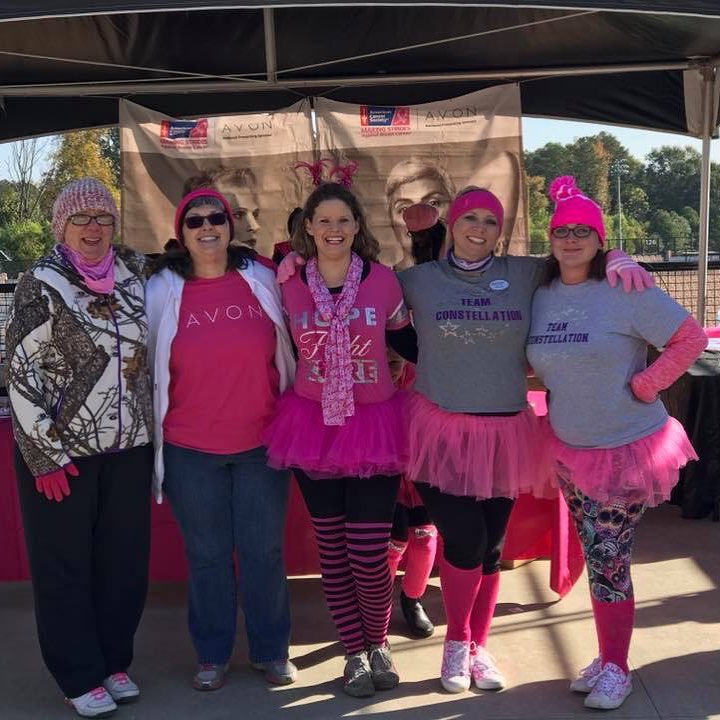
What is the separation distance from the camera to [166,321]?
311 centimetres

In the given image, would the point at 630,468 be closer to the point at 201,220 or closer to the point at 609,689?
the point at 609,689

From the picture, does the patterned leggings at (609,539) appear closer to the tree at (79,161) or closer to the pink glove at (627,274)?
the pink glove at (627,274)

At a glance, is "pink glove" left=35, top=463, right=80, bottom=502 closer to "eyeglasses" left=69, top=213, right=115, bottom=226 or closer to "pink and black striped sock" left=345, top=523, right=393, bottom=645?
"eyeglasses" left=69, top=213, right=115, bottom=226

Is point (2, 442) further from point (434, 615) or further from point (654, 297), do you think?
point (654, 297)

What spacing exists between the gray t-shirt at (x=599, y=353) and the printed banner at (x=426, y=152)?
12.5 ft

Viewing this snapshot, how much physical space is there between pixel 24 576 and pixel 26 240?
32.4m

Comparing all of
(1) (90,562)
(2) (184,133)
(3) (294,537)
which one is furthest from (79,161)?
(1) (90,562)

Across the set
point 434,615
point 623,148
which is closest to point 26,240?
point 434,615

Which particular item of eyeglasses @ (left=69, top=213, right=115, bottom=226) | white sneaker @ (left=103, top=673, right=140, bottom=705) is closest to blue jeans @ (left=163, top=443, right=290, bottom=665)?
white sneaker @ (left=103, top=673, right=140, bottom=705)

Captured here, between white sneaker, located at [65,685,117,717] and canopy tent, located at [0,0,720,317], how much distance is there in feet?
12.0

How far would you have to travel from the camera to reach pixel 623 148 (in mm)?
89812

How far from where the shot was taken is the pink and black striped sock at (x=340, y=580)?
3.22 m

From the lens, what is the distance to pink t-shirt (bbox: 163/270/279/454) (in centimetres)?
310

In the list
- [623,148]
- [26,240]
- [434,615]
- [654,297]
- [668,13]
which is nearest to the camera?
[654,297]
